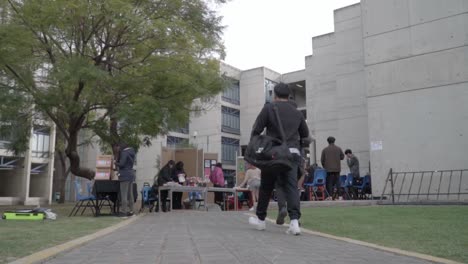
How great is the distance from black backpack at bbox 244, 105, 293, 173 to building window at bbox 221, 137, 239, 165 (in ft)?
175

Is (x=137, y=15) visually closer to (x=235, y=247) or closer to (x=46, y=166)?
(x=235, y=247)

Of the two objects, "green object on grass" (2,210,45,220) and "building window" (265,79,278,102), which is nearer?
"green object on grass" (2,210,45,220)

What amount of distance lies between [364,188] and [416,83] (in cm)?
526

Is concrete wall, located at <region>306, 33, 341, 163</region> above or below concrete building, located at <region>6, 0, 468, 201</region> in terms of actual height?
above

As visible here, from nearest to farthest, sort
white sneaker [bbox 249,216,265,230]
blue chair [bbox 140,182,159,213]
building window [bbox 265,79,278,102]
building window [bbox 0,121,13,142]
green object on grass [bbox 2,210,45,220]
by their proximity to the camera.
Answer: white sneaker [bbox 249,216,265,230]
green object on grass [bbox 2,210,45,220]
blue chair [bbox 140,182,159,213]
building window [bbox 0,121,13,142]
building window [bbox 265,79,278,102]

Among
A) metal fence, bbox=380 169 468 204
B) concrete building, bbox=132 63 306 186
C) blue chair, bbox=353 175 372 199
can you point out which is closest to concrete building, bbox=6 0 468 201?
metal fence, bbox=380 169 468 204

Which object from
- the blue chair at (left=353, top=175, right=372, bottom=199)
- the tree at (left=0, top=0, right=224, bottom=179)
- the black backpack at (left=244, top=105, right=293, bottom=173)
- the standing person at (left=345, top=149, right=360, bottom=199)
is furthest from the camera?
the blue chair at (left=353, top=175, right=372, bottom=199)

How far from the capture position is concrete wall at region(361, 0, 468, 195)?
609 inches

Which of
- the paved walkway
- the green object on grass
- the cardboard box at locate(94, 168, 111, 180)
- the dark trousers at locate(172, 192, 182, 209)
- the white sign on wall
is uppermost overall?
the white sign on wall

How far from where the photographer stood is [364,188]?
19.7m

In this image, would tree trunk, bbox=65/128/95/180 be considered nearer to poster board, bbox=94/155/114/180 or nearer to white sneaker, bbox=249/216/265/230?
poster board, bbox=94/155/114/180

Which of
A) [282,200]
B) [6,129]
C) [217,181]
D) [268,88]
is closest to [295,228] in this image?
[282,200]

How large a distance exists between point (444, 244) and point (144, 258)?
10.7 ft

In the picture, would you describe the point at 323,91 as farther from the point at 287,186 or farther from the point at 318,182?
the point at 287,186
